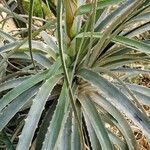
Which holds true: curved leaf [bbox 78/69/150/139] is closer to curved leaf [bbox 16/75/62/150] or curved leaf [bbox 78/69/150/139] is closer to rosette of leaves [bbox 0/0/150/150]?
rosette of leaves [bbox 0/0/150/150]

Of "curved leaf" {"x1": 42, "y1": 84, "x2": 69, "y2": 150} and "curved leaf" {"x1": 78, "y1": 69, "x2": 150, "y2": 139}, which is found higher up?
"curved leaf" {"x1": 78, "y1": 69, "x2": 150, "y2": 139}

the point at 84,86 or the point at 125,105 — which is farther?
the point at 84,86

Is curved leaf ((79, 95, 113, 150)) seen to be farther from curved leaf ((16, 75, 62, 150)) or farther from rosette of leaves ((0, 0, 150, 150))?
curved leaf ((16, 75, 62, 150))

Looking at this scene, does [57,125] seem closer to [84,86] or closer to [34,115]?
[34,115]

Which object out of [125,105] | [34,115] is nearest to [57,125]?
[34,115]

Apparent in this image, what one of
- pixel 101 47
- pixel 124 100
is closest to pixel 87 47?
pixel 101 47

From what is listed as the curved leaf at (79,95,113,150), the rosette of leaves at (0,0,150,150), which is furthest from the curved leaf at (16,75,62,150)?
the curved leaf at (79,95,113,150)

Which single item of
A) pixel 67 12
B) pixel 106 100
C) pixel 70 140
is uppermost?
pixel 67 12

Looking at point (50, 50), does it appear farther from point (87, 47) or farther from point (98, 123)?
point (98, 123)
